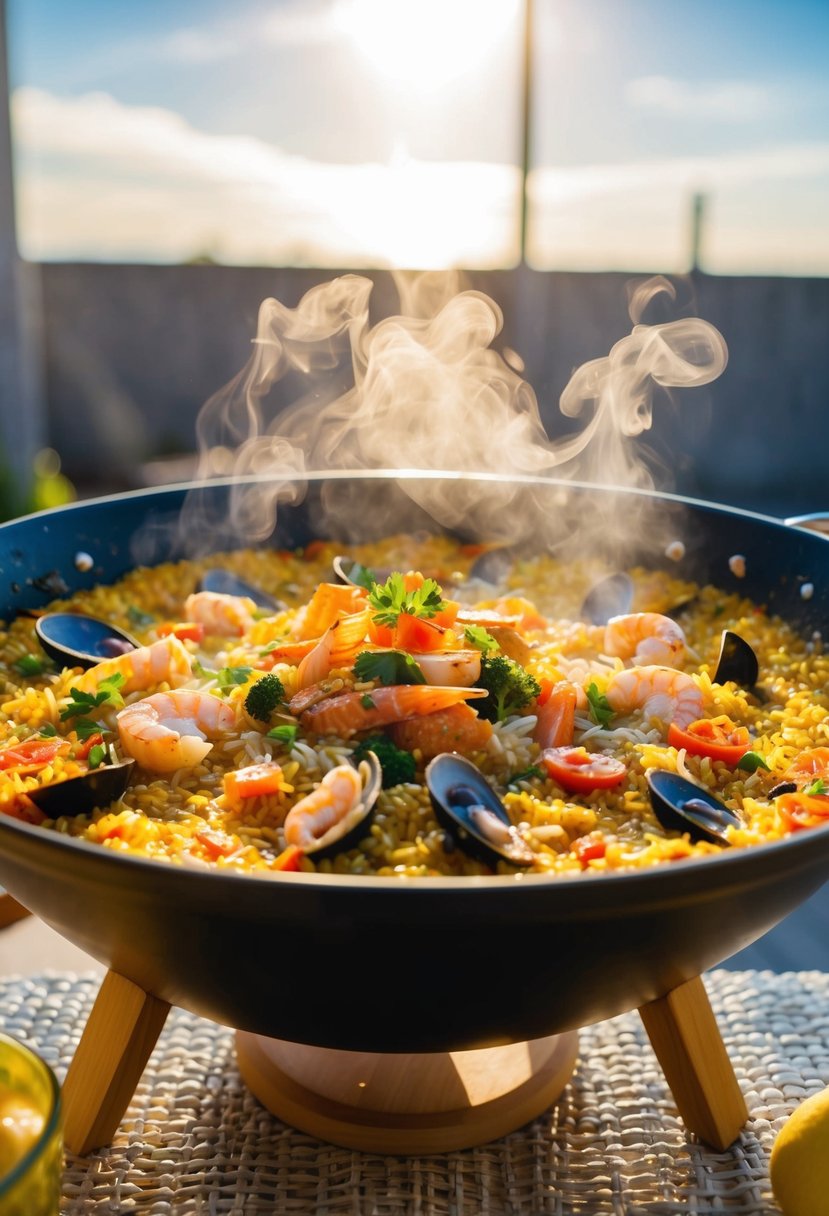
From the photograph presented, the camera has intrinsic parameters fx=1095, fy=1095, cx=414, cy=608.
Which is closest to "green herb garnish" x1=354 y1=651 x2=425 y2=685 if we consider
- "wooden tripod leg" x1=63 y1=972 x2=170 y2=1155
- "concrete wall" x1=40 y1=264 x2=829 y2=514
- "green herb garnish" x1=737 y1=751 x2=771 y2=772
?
"green herb garnish" x1=737 y1=751 x2=771 y2=772

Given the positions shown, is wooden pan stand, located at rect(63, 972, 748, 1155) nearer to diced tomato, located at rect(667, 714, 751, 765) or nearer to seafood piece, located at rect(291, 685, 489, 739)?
diced tomato, located at rect(667, 714, 751, 765)

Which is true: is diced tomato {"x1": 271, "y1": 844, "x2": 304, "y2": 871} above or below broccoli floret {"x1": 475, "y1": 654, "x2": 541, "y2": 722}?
below

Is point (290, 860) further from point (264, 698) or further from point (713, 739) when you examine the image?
point (713, 739)

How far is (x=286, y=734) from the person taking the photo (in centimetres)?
236

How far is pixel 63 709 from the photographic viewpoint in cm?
266

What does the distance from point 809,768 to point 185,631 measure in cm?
176

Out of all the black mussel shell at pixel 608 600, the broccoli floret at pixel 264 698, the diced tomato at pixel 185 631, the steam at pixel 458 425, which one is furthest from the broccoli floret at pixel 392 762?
the steam at pixel 458 425

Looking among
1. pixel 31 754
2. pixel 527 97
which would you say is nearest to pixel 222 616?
pixel 31 754

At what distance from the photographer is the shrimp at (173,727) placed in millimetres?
2346

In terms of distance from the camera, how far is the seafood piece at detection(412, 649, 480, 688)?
2445mm

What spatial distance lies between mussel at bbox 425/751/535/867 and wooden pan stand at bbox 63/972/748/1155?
627 mm

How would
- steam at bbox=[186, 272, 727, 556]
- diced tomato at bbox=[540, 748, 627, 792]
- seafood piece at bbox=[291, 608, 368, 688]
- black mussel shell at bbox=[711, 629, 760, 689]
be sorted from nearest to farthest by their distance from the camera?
diced tomato at bbox=[540, 748, 627, 792] < seafood piece at bbox=[291, 608, 368, 688] < black mussel shell at bbox=[711, 629, 760, 689] < steam at bbox=[186, 272, 727, 556]

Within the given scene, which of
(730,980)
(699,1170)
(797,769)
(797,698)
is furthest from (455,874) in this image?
(730,980)

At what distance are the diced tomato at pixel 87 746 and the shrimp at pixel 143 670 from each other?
266mm
